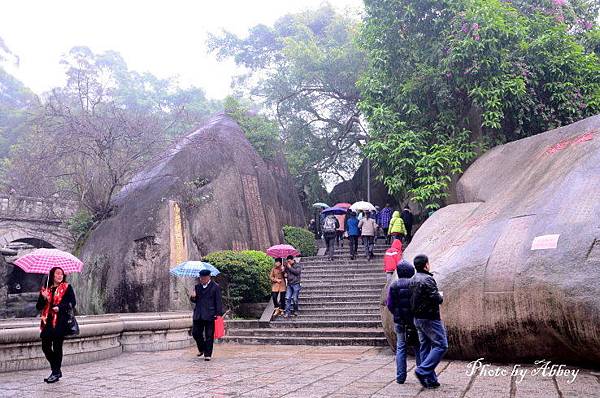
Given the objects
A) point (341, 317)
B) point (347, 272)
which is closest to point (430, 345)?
point (341, 317)

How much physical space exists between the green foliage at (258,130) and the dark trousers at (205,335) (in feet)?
37.0

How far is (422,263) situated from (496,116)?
8.26 meters

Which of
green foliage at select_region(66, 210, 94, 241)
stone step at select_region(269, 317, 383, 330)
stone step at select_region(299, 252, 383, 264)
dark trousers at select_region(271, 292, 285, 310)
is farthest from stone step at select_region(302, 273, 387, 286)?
green foliage at select_region(66, 210, 94, 241)

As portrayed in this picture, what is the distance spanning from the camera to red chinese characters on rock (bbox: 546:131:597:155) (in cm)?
896

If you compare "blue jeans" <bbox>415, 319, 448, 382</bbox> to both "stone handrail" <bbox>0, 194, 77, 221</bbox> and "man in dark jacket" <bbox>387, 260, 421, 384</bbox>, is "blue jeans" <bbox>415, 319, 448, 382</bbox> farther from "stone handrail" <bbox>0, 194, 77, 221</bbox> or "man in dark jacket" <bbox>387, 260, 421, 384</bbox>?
"stone handrail" <bbox>0, 194, 77, 221</bbox>

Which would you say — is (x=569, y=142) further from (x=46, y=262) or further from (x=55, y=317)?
(x=46, y=262)

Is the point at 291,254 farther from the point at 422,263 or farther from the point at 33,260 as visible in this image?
the point at 422,263

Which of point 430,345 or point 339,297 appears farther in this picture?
point 339,297

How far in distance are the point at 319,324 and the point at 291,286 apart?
1177mm

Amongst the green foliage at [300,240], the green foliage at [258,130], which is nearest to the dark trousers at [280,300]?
the green foliage at [300,240]

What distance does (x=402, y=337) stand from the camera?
5.79m

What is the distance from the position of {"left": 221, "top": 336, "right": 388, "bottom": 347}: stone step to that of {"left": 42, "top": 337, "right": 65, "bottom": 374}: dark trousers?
504cm

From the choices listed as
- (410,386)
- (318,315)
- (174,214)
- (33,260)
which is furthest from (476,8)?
(33,260)

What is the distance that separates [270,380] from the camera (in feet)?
20.1
